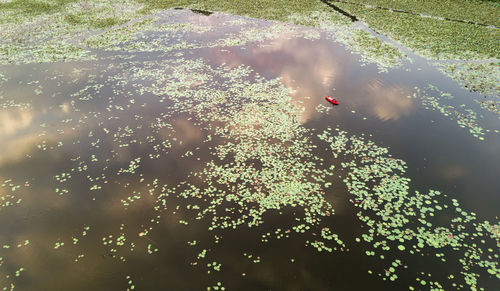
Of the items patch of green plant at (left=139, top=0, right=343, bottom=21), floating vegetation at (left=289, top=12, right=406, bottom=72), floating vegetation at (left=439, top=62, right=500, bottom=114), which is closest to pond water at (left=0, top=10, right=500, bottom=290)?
floating vegetation at (left=439, top=62, right=500, bottom=114)

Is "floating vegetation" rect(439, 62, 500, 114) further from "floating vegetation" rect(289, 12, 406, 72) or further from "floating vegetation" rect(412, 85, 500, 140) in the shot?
"floating vegetation" rect(289, 12, 406, 72)

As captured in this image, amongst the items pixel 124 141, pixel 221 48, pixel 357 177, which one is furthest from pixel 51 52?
pixel 357 177

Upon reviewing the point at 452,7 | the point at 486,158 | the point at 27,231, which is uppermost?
the point at 452,7

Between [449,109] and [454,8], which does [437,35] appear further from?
[449,109]

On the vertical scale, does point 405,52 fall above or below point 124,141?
above

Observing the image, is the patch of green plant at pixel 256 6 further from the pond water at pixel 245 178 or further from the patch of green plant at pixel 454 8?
the pond water at pixel 245 178

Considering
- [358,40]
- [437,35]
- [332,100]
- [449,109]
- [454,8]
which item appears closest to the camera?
[449,109]

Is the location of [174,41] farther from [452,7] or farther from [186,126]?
[452,7]

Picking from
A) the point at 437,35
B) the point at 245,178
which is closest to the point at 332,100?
the point at 245,178
